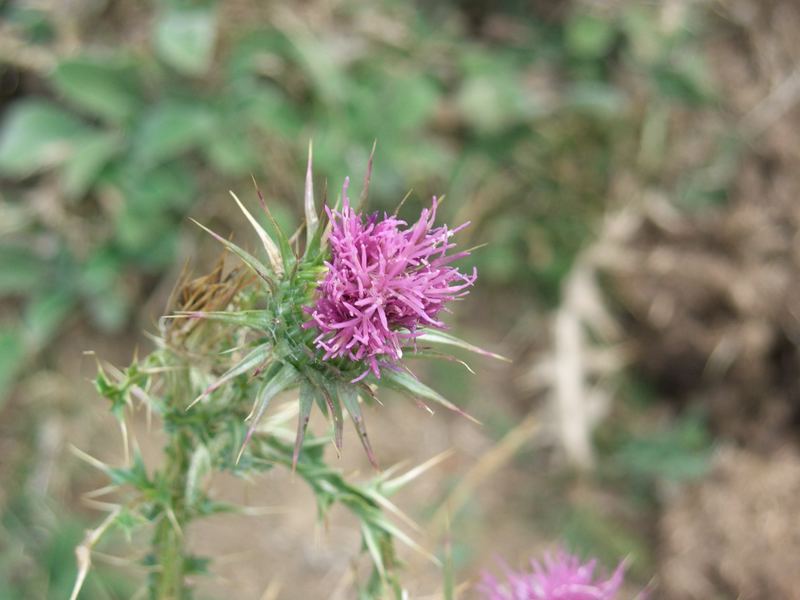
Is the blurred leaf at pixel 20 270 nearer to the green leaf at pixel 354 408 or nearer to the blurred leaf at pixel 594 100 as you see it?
the blurred leaf at pixel 594 100

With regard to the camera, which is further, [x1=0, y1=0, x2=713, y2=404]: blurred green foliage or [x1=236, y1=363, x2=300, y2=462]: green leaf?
[x1=0, y1=0, x2=713, y2=404]: blurred green foliage

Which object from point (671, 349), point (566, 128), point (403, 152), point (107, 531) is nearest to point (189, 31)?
point (403, 152)

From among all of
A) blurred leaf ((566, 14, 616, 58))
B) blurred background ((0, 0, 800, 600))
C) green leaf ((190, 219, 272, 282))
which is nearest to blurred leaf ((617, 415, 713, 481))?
blurred background ((0, 0, 800, 600))

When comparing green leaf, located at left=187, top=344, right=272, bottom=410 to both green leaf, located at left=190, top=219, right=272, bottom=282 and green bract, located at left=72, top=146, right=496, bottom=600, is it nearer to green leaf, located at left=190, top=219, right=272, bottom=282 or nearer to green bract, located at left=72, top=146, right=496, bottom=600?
green bract, located at left=72, top=146, right=496, bottom=600

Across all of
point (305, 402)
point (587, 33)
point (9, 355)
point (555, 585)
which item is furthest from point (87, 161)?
point (555, 585)

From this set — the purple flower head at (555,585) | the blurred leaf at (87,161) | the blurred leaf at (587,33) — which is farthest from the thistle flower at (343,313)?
the blurred leaf at (587,33)

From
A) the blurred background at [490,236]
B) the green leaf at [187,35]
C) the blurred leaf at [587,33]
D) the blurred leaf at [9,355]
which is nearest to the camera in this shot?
the green leaf at [187,35]
